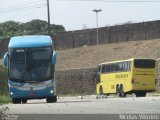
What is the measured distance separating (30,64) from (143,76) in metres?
17.1

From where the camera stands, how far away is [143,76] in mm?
50875

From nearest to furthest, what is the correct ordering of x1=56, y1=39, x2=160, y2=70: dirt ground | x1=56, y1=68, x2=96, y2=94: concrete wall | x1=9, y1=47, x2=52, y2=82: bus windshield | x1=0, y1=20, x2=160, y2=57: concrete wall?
x1=9, y1=47, x2=52, y2=82: bus windshield
x1=56, y1=68, x2=96, y2=94: concrete wall
x1=56, y1=39, x2=160, y2=70: dirt ground
x1=0, y1=20, x2=160, y2=57: concrete wall

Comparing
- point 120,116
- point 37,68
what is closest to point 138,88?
point 37,68

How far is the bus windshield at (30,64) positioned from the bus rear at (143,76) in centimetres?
1578

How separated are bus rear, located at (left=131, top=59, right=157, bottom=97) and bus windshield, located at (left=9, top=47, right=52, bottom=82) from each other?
51.8 ft

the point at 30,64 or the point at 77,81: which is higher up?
the point at 30,64

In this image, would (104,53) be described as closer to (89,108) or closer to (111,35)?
(111,35)

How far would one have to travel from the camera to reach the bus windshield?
3562cm

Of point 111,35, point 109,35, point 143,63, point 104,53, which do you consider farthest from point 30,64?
point 109,35

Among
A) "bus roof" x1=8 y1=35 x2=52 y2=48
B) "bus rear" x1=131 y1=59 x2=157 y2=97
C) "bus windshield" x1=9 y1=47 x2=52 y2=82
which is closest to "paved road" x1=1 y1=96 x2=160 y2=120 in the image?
"bus windshield" x1=9 y1=47 x2=52 y2=82

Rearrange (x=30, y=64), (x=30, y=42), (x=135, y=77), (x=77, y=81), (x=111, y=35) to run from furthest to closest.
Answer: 1. (x=111, y=35)
2. (x=77, y=81)
3. (x=135, y=77)
4. (x=30, y=42)
5. (x=30, y=64)

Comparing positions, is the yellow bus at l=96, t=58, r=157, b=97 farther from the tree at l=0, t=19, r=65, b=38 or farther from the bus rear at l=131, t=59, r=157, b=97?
the tree at l=0, t=19, r=65, b=38

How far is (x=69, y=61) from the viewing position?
84438 millimetres

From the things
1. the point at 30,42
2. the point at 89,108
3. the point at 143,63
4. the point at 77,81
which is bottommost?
the point at 77,81
